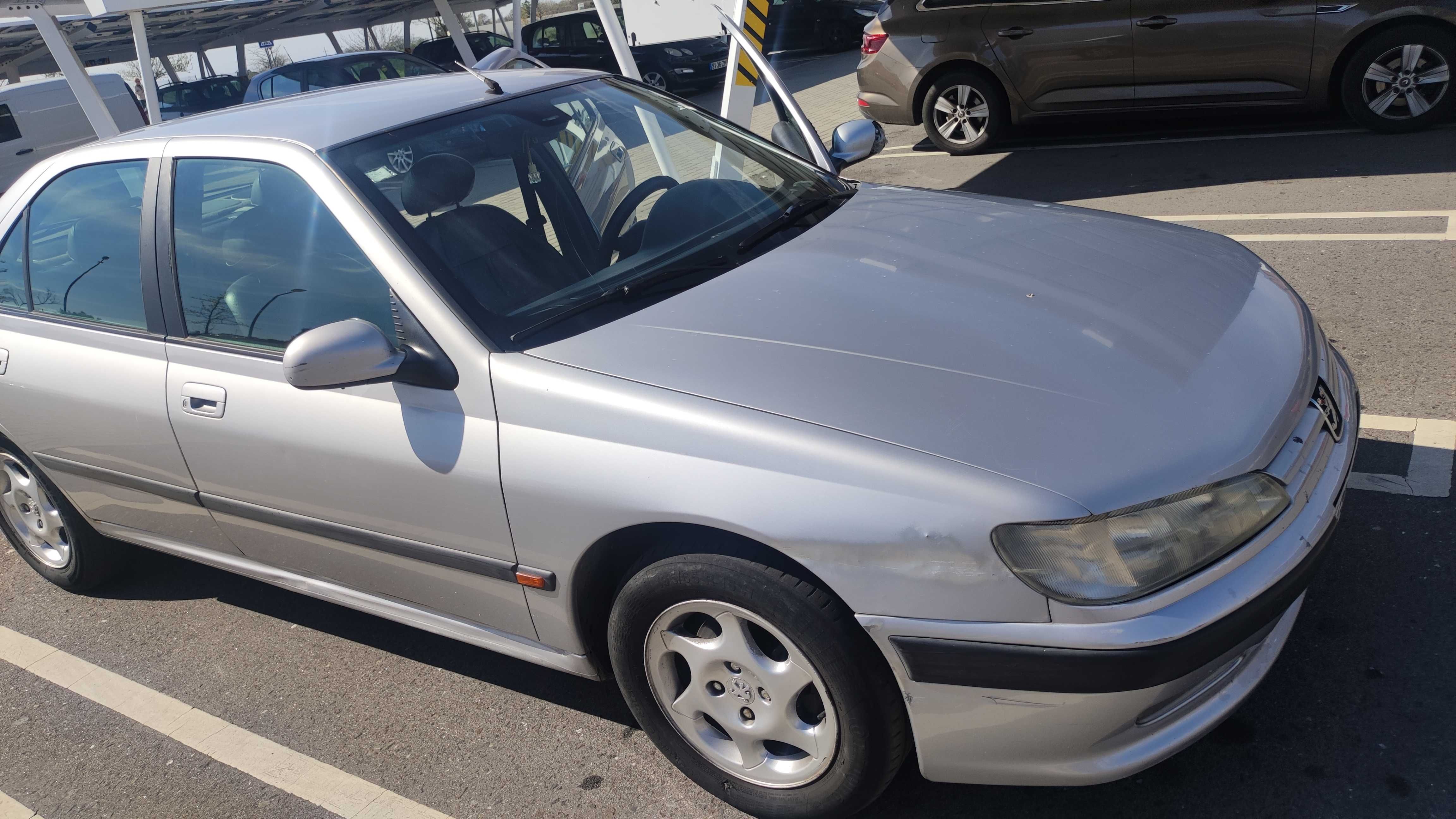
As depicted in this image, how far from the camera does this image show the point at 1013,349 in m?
2.33

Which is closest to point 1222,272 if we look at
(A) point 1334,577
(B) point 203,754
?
(A) point 1334,577

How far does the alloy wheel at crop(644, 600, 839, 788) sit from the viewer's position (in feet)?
7.32

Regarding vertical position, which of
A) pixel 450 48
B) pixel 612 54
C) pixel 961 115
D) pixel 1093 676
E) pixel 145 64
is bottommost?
pixel 612 54

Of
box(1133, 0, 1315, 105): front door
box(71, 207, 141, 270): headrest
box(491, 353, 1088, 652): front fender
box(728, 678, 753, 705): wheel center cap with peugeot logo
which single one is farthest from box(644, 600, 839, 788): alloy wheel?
box(1133, 0, 1315, 105): front door

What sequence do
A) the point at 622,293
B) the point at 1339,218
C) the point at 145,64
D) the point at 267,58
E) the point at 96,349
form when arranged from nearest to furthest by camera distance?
1. the point at 622,293
2. the point at 96,349
3. the point at 1339,218
4. the point at 145,64
5. the point at 267,58

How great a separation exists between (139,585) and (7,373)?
953mm

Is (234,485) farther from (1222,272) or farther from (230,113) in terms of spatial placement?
(1222,272)

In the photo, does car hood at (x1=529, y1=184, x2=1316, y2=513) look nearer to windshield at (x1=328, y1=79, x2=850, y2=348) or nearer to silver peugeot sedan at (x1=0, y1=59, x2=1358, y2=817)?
silver peugeot sedan at (x1=0, y1=59, x2=1358, y2=817)

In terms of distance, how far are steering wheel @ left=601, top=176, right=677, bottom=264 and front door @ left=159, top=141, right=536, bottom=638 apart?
546 millimetres

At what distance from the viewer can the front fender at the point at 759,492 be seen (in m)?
1.95

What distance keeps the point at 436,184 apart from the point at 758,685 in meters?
1.53

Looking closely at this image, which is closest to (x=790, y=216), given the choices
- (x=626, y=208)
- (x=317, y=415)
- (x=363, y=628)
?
(x=626, y=208)

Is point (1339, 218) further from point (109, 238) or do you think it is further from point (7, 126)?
point (7, 126)

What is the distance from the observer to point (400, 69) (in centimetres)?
1359
